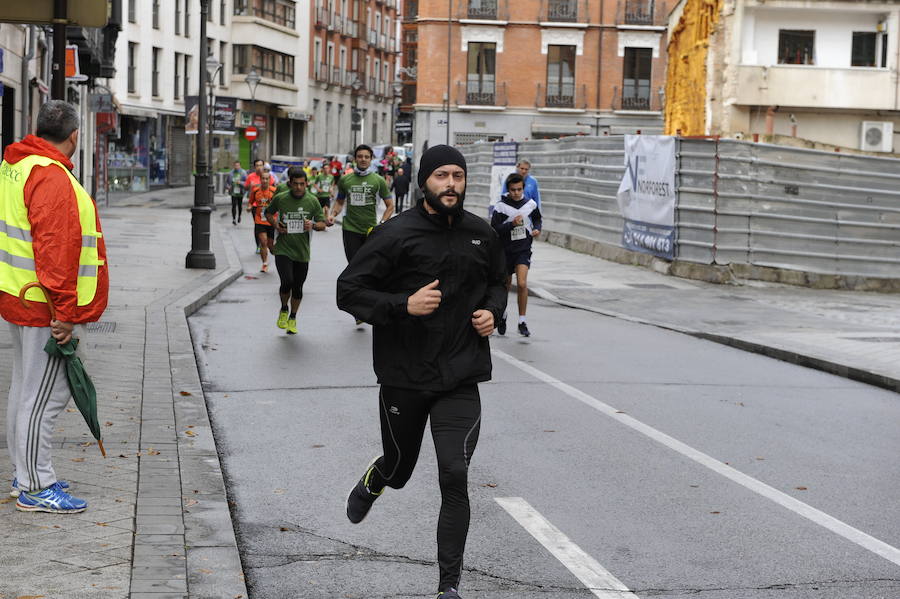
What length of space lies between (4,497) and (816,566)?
11.9 ft

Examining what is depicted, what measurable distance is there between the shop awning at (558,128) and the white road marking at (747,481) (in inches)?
2025

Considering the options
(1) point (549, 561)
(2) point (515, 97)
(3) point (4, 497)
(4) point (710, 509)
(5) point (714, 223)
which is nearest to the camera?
(1) point (549, 561)

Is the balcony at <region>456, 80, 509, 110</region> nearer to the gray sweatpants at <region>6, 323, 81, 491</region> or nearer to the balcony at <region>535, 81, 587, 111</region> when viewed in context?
the balcony at <region>535, 81, 587, 111</region>

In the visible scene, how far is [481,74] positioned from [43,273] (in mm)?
56742

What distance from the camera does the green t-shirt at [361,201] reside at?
15164mm

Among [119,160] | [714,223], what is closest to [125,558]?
[714,223]

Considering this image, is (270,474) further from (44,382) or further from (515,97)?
(515,97)

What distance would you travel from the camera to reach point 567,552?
594cm

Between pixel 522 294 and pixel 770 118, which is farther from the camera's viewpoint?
pixel 770 118

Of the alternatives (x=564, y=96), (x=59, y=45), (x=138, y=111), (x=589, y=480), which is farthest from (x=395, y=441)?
(x=564, y=96)

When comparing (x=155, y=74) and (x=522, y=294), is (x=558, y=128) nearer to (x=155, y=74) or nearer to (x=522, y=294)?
(x=155, y=74)

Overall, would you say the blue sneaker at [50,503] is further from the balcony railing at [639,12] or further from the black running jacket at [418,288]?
the balcony railing at [639,12]

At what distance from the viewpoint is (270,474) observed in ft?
24.4

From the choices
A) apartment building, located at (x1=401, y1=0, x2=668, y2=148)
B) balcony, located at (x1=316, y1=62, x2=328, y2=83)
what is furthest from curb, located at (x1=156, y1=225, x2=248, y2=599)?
balcony, located at (x1=316, y1=62, x2=328, y2=83)
